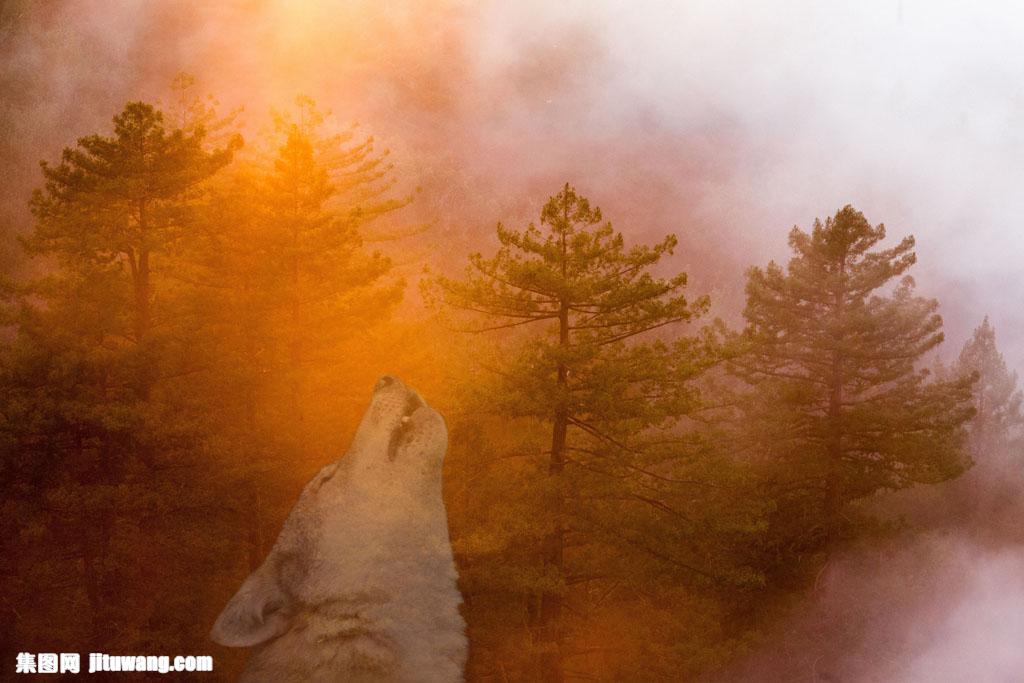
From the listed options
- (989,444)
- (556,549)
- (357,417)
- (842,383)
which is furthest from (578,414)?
(989,444)

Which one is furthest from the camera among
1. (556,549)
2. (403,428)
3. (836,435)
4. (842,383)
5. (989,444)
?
(989,444)

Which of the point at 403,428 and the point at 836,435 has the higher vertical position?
the point at 836,435

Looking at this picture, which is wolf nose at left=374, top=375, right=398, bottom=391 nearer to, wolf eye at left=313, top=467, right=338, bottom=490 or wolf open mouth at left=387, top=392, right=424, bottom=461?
wolf open mouth at left=387, top=392, right=424, bottom=461

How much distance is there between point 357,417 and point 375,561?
35.2 feet

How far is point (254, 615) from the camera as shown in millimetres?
3551

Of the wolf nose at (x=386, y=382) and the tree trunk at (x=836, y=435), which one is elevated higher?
the tree trunk at (x=836, y=435)

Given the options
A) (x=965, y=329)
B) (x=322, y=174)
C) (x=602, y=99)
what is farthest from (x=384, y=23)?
(x=322, y=174)

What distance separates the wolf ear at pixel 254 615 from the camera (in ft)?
11.5

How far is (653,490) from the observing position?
430 inches

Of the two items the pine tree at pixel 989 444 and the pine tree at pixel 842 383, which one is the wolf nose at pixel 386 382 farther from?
the pine tree at pixel 989 444

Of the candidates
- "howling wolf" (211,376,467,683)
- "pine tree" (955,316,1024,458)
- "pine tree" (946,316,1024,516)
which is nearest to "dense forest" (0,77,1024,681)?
"howling wolf" (211,376,467,683)

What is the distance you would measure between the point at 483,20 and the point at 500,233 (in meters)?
181

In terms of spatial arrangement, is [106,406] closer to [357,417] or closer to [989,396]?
[357,417]

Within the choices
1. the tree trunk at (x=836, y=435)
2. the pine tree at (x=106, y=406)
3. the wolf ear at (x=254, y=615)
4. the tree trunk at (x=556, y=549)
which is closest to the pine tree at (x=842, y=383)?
the tree trunk at (x=836, y=435)
